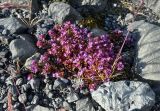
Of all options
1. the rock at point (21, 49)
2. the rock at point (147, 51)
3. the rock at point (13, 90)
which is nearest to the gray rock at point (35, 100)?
the rock at point (13, 90)

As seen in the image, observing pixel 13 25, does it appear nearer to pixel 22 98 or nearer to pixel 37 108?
pixel 22 98

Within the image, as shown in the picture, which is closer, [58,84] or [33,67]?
[58,84]

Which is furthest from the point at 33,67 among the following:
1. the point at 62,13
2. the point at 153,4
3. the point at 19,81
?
the point at 153,4

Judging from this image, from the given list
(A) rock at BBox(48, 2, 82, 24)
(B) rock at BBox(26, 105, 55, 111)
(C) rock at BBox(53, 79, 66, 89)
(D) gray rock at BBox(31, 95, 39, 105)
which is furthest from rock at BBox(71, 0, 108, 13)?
(B) rock at BBox(26, 105, 55, 111)

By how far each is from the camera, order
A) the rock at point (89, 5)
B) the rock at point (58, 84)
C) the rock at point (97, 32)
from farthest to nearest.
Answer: the rock at point (89, 5) < the rock at point (97, 32) < the rock at point (58, 84)

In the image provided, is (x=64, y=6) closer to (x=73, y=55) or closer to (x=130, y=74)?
(x=73, y=55)

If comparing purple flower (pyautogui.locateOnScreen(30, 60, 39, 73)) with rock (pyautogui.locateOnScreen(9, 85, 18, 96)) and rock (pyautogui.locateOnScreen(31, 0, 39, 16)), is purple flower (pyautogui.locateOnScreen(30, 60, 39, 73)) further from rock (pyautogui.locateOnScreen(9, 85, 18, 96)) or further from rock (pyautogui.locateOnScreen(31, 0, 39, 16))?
rock (pyautogui.locateOnScreen(31, 0, 39, 16))

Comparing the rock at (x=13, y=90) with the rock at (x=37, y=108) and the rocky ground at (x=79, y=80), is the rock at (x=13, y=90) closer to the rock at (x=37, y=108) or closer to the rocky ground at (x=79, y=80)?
the rocky ground at (x=79, y=80)
